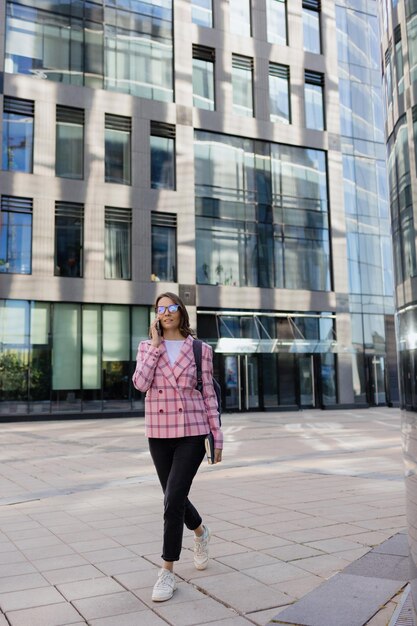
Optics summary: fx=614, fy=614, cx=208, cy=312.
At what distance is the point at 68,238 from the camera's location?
25328 mm

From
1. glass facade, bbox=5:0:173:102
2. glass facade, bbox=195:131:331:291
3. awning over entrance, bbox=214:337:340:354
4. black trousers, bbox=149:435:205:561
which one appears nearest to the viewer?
black trousers, bbox=149:435:205:561

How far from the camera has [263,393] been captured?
28.7 meters

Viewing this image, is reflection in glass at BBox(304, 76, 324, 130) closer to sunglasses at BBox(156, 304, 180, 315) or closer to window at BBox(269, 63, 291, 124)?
window at BBox(269, 63, 291, 124)

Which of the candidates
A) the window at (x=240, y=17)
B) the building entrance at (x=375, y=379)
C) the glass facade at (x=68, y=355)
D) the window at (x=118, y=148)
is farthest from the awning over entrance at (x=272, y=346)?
the window at (x=240, y=17)

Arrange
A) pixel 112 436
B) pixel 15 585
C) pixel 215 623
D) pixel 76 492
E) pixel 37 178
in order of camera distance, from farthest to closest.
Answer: pixel 37 178 → pixel 112 436 → pixel 76 492 → pixel 15 585 → pixel 215 623

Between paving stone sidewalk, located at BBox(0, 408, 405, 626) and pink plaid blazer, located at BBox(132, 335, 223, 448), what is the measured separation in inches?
39.7

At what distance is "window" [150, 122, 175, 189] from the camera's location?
27.4 m

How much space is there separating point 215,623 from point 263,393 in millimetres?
25561

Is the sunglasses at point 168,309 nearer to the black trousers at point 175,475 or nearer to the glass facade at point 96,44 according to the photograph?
the black trousers at point 175,475

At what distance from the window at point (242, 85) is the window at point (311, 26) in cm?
390

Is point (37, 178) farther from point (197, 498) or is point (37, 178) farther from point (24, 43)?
point (197, 498)

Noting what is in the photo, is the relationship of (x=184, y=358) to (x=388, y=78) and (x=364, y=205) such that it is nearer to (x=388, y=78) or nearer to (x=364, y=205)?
(x=388, y=78)

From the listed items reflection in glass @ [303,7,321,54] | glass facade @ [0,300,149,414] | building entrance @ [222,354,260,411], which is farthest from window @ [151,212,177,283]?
reflection in glass @ [303,7,321,54]

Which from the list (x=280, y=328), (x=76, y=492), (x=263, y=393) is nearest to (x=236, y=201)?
(x=280, y=328)
